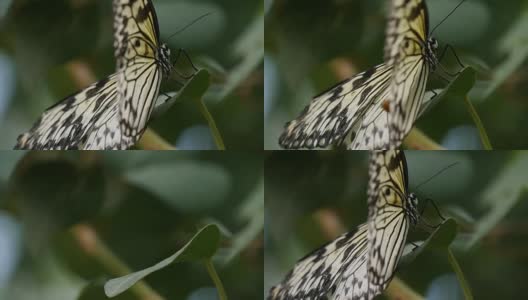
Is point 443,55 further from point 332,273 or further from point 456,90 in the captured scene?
point 332,273

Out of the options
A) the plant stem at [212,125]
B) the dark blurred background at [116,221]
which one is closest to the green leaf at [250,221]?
the dark blurred background at [116,221]

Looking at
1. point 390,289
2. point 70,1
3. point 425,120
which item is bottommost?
point 390,289

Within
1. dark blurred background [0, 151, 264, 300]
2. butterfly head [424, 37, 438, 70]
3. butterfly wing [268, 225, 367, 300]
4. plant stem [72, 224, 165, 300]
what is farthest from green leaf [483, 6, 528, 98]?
plant stem [72, 224, 165, 300]

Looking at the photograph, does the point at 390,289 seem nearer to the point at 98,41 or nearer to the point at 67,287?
the point at 67,287

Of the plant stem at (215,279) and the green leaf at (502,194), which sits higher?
the plant stem at (215,279)

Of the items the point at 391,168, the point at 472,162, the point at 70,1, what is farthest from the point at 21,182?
the point at 472,162

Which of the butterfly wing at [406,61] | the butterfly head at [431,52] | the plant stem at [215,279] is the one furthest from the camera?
the plant stem at [215,279]

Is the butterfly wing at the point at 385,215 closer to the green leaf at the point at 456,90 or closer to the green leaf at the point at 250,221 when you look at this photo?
the green leaf at the point at 456,90
